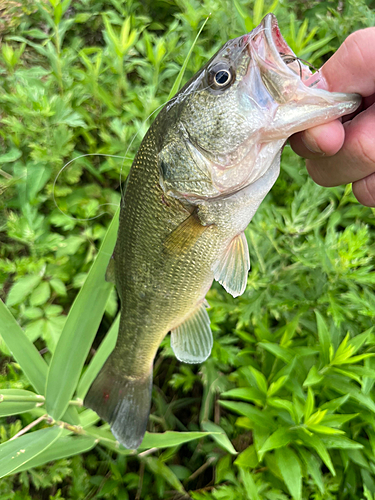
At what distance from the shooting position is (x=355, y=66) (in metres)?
0.95

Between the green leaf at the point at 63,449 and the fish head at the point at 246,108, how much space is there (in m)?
1.18

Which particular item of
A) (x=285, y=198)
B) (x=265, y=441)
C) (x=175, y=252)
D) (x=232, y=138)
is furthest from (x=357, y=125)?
(x=265, y=441)

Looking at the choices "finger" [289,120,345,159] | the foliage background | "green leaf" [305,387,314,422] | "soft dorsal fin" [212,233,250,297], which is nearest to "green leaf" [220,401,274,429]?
the foliage background

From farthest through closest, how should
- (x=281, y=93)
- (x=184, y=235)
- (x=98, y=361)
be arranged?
(x=98, y=361) < (x=184, y=235) < (x=281, y=93)

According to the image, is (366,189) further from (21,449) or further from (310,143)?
(21,449)

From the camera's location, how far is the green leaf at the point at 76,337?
1311mm

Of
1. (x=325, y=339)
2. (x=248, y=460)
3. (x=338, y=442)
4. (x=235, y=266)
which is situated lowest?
(x=248, y=460)

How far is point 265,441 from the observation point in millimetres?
1389

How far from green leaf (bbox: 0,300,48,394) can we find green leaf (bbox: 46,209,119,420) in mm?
106

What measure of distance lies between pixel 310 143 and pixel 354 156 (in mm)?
182

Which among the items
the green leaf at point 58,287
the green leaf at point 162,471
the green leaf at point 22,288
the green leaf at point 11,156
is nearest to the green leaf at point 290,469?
the green leaf at point 162,471

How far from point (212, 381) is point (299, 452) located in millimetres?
516

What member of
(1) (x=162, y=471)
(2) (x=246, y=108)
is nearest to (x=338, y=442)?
(1) (x=162, y=471)

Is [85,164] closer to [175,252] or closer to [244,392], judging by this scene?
[175,252]
